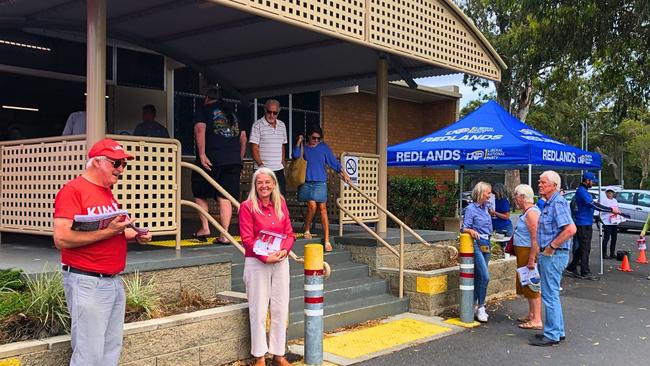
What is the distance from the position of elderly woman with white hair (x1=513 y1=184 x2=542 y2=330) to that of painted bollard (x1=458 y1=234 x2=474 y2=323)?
0.55 m

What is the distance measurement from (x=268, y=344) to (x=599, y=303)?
5658 mm

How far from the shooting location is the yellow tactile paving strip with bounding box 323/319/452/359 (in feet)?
19.7

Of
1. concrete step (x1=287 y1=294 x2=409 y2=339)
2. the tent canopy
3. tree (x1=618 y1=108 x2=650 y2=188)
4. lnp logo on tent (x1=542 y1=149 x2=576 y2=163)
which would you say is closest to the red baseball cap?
concrete step (x1=287 y1=294 x2=409 y2=339)

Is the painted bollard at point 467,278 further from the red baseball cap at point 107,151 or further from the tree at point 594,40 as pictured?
the tree at point 594,40

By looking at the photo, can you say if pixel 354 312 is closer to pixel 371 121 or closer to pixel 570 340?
pixel 570 340

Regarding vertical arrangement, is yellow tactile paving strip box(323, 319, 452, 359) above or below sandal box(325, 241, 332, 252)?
below

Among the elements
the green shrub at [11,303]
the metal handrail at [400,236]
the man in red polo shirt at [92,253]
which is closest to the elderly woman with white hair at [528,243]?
the metal handrail at [400,236]

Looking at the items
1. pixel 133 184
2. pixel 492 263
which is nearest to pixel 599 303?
pixel 492 263

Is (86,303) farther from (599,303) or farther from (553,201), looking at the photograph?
→ (599,303)

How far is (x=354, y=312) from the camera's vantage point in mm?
6961

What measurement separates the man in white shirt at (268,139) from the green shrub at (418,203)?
843cm

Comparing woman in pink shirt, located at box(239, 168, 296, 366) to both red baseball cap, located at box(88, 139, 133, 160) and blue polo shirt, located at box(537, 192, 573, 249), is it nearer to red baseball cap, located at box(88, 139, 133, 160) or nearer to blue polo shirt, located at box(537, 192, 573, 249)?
red baseball cap, located at box(88, 139, 133, 160)

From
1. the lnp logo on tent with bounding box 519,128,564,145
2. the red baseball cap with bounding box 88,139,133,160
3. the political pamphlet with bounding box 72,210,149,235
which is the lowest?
the political pamphlet with bounding box 72,210,149,235

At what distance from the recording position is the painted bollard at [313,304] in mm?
5398
